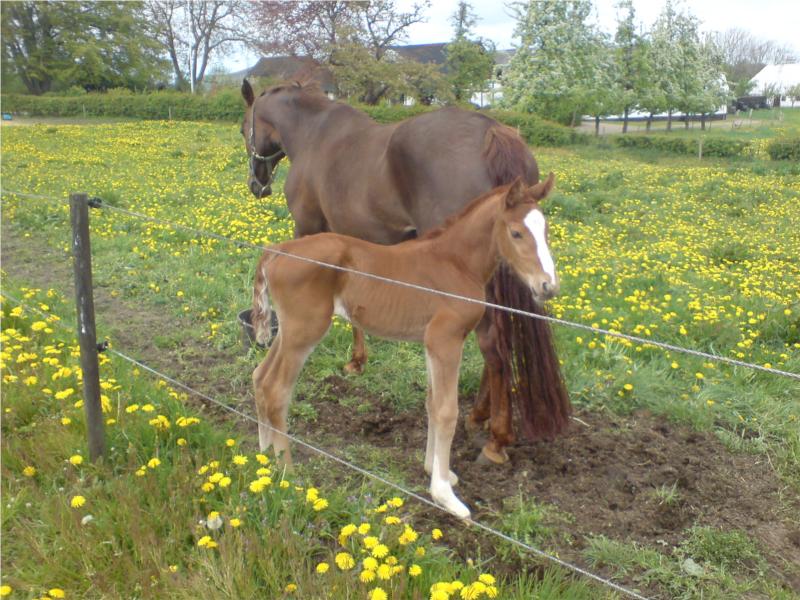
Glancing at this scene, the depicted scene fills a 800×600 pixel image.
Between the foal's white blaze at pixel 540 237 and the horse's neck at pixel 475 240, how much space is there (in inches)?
11.0

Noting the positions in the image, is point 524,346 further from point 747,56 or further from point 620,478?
point 747,56

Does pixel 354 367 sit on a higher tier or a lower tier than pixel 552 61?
lower

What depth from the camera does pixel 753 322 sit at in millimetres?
5617

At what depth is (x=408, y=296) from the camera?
331 cm

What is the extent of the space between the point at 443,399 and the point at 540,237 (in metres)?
0.89

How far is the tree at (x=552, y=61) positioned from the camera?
117 feet

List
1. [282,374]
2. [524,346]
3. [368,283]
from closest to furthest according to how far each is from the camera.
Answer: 1. [368,283]
2. [282,374]
3. [524,346]

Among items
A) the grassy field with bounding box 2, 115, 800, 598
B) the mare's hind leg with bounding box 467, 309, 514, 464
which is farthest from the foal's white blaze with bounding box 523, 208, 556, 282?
the grassy field with bounding box 2, 115, 800, 598

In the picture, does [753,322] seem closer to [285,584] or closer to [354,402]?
[354,402]

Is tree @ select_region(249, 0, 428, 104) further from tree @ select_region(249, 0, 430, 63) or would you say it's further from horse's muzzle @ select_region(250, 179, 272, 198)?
horse's muzzle @ select_region(250, 179, 272, 198)

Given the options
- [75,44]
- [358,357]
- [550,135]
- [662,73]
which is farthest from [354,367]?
[75,44]

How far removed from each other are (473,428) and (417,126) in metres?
1.87

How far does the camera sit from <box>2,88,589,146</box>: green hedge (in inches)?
1134

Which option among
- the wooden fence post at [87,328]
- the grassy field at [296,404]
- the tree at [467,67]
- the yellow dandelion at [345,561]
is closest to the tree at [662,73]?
the tree at [467,67]
